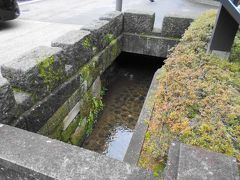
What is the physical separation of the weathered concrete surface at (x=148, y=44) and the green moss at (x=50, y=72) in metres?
3.07

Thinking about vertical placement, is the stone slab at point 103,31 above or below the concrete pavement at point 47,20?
above

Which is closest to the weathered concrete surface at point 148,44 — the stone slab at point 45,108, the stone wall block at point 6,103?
the stone slab at point 45,108

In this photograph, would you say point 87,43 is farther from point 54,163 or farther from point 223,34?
point 54,163

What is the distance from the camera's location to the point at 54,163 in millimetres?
1757

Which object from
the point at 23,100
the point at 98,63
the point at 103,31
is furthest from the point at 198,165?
the point at 103,31

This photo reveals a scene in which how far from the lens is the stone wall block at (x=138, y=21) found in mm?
5906

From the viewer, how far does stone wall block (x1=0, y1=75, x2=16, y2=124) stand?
223 cm

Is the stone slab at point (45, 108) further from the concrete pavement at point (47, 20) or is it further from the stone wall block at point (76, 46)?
the concrete pavement at point (47, 20)

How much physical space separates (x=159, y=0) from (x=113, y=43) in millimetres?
9667

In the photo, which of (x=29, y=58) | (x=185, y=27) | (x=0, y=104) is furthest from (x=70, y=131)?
(x=185, y=27)

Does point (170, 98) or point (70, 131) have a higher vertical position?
point (170, 98)

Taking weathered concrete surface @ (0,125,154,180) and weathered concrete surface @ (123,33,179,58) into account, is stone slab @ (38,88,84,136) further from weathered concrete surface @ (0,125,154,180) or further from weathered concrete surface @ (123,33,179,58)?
weathered concrete surface @ (123,33,179,58)

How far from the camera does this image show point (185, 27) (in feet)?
19.1

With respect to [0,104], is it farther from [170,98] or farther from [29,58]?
[170,98]
